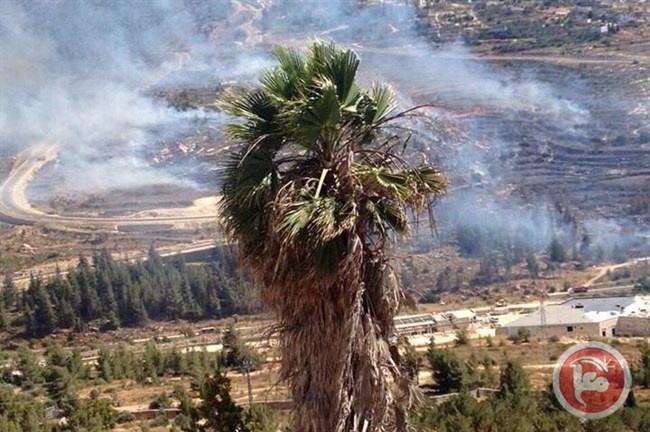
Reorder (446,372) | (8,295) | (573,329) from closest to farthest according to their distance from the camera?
(446,372) < (573,329) < (8,295)

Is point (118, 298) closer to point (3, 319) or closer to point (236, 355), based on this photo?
point (3, 319)

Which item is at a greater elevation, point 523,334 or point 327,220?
point 327,220

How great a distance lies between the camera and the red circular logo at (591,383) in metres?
12.6

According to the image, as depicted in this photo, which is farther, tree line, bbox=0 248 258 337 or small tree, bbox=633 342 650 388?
tree line, bbox=0 248 258 337

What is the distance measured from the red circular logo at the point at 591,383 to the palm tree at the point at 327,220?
7.49 metres

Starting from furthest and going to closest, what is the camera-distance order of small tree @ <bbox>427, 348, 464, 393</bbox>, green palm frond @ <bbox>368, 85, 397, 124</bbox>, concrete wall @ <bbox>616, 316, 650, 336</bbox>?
concrete wall @ <bbox>616, 316, 650, 336</bbox> → small tree @ <bbox>427, 348, 464, 393</bbox> → green palm frond @ <bbox>368, 85, 397, 124</bbox>

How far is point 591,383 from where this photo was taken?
13461 mm

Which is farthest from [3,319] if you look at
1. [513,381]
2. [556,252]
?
[556,252]

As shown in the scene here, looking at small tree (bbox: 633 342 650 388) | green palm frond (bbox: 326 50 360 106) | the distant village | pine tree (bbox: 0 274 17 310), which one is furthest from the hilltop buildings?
the distant village

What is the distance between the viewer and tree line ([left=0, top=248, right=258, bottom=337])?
41.6m

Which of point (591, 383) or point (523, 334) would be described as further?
point (523, 334)

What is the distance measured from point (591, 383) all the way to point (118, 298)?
110ft

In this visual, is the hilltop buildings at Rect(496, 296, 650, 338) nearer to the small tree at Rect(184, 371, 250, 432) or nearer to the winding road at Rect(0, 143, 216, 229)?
the small tree at Rect(184, 371, 250, 432)

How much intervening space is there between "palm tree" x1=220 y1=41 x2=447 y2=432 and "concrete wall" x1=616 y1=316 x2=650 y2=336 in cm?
2926
